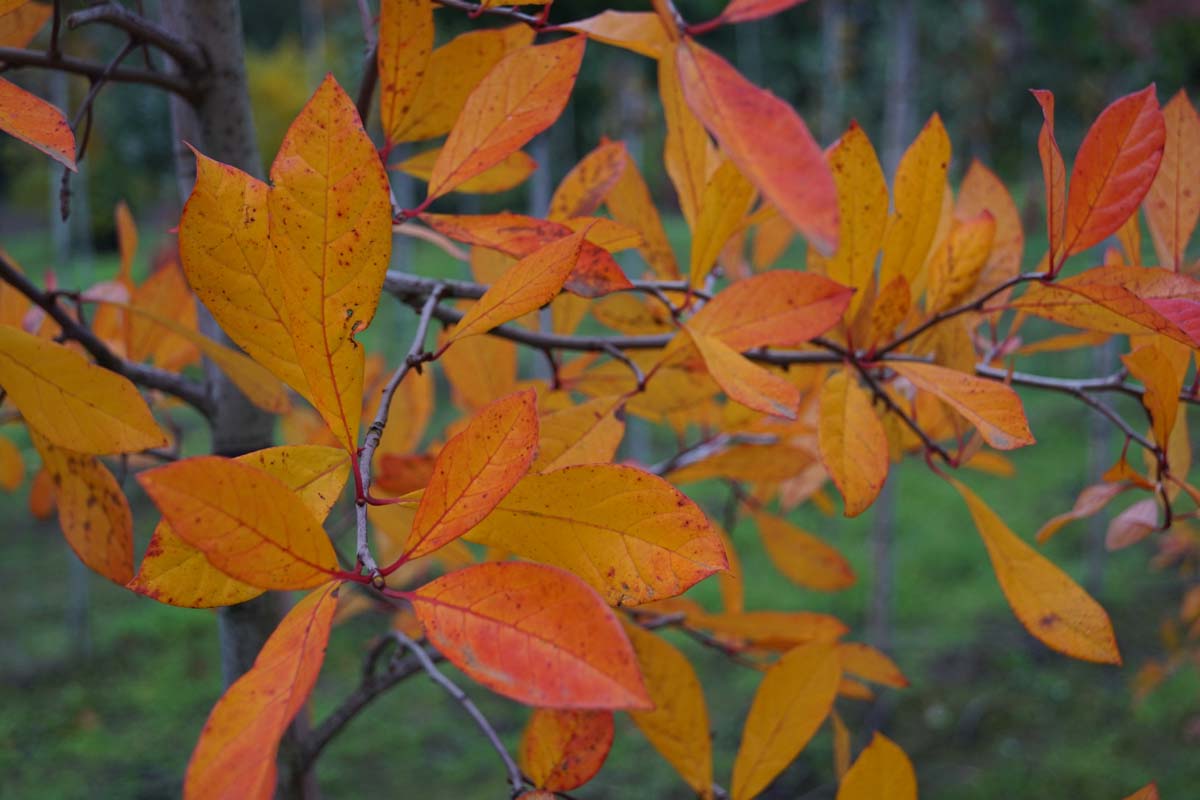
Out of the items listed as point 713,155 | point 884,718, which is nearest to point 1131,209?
point 713,155

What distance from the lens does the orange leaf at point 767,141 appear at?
19 cm

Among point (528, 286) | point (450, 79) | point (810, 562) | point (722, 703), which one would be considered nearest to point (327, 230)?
point (528, 286)

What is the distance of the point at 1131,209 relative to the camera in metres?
0.33

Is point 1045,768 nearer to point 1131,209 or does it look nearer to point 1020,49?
point 1131,209

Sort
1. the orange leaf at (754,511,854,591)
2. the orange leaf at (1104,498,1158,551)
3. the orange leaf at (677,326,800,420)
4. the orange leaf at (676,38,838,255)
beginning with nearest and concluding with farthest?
1. the orange leaf at (676,38,838,255)
2. the orange leaf at (677,326,800,420)
3. the orange leaf at (1104,498,1158,551)
4. the orange leaf at (754,511,854,591)

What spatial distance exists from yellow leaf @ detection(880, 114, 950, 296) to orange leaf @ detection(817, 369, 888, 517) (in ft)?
0.23

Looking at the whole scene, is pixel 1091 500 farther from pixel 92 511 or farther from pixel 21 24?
pixel 21 24

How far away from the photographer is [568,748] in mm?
318

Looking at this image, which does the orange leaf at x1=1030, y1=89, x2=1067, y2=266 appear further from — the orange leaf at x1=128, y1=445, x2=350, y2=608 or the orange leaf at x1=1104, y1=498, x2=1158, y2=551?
the orange leaf at x1=128, y1=445, x2=350, y2=608

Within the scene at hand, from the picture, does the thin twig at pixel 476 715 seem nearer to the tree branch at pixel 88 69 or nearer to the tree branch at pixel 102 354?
the tree branch at pixel 102 354

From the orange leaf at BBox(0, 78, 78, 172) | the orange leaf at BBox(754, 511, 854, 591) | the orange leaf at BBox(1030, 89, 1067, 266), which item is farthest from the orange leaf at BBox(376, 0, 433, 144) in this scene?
the orange leaf at BBox(754, 511, 854, 591)

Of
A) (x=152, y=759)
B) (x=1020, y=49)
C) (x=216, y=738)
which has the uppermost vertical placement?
(x=216, y=738)

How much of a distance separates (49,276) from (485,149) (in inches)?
15.8

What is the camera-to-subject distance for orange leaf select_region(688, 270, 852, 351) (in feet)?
1.09
